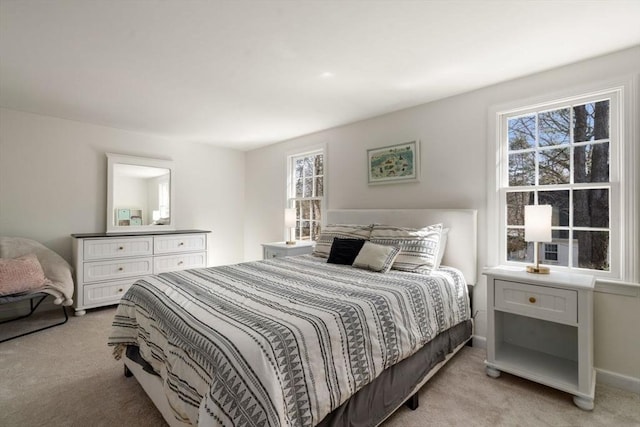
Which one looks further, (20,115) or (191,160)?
(191,160)

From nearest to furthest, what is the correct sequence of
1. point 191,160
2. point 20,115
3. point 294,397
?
1. point 294,397
2. point 20,115
3. point 191,160

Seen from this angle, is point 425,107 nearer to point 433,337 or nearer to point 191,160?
point 433,337

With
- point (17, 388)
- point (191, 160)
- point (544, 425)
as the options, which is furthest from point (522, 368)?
point (191, 160)

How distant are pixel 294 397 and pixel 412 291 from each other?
3.50ft

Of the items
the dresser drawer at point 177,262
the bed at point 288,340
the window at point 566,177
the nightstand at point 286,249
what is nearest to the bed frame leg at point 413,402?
the bed at point 288,340

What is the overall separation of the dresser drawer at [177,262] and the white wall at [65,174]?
0.68m

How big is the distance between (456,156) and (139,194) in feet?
13.5

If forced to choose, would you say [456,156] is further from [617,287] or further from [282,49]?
[282,49]

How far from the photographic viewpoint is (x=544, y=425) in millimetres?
1661

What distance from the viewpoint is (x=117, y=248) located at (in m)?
3.65

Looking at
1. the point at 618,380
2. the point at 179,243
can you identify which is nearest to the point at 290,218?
the point at 179,243

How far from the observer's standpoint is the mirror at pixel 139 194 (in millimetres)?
3980

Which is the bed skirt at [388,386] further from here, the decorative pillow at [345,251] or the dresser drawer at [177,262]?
the dresser drawer at [177,262]

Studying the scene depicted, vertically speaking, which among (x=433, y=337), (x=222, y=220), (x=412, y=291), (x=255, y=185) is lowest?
(x=433, y=337)
